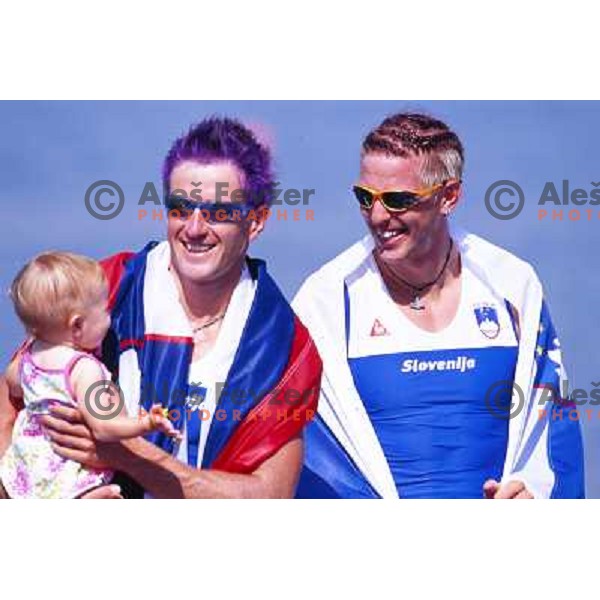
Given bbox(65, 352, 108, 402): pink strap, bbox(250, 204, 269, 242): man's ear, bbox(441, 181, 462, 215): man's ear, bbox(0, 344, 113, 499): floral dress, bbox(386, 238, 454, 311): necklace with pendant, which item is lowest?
bbox(0, 344, 113, 499): floral dress

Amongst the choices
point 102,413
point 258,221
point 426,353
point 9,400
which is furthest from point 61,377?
point 426,353

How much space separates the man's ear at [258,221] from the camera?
184 inches

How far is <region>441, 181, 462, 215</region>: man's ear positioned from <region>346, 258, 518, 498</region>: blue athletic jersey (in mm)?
320

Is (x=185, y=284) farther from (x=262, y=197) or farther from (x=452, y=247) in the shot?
(x=452, y=247)

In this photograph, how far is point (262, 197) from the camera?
468 cm

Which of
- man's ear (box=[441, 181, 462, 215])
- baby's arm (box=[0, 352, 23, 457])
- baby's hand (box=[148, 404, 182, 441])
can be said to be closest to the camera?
baby's hand (box=[148, 404, 182, 441])

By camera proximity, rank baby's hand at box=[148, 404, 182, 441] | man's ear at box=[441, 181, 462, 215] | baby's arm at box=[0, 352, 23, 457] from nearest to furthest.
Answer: baby's hand at box=[148, 404, 182, 441] → baby's arm at box=[0, 352, 23, 457] → man's ear at box=[441, 181, 462, 215]

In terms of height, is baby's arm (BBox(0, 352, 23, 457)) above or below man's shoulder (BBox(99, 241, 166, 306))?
below

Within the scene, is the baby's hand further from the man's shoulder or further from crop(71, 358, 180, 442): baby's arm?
the man's shoulder

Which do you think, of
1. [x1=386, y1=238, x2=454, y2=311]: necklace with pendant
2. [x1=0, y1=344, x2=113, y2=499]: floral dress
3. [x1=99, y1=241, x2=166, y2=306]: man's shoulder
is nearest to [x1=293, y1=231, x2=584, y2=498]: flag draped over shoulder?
[x1=386, y1=238, x2=454, y2=311]: necklace with pendant

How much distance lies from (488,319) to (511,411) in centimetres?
33

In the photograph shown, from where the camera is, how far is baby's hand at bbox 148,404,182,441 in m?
4.40

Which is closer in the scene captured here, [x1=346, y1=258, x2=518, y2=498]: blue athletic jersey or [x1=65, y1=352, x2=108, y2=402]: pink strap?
[x1=65, y1=352, x2=108, y2=402]: pink strap

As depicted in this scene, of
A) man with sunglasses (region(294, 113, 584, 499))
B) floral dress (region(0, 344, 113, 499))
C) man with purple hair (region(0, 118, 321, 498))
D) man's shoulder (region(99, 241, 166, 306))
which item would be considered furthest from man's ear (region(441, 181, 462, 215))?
floral dress (region(0, 344, 113, 499))
